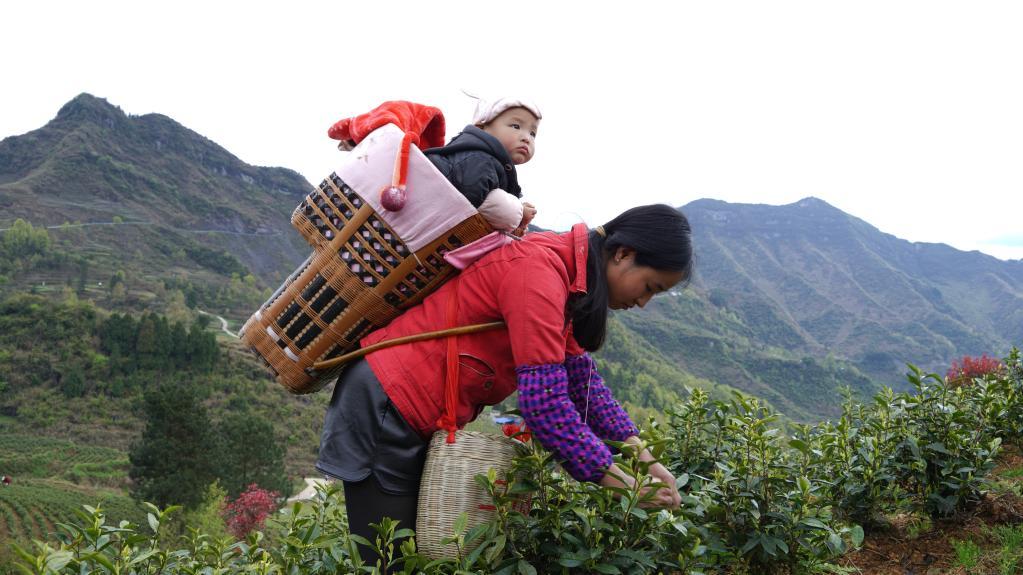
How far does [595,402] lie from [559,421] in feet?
1.65

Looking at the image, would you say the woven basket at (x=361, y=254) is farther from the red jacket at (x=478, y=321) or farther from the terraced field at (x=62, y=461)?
the terraced field at (x=62, y=461)

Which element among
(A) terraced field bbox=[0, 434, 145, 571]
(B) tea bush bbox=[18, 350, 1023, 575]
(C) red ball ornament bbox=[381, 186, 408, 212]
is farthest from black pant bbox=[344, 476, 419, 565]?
(A) terraced field bbox=[0, 434, 145, 571]

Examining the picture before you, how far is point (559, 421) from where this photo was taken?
166 cm

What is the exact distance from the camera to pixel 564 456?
1.66 meters

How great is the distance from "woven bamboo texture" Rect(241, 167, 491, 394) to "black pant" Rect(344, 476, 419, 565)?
373mm

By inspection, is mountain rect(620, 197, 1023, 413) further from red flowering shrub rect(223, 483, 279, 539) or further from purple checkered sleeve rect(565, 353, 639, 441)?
purple checkered sleeve rect(565, 353, 639, 441)

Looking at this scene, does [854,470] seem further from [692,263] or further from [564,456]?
[564,456]

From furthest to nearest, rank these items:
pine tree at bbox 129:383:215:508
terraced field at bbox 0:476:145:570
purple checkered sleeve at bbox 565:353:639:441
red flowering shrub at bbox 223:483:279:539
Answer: terraced field at bbox 0:476:145:570 → pine tree at bbox 129:383:215:508 → red flowering shrub at bbox 223:483:279:539 → purple checkered sleeve at bbox 565:353:639:441

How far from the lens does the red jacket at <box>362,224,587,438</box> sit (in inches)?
67.7

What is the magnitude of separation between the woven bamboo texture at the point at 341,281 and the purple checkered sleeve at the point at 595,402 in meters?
0.53

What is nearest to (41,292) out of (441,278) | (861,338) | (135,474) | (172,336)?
(172,336)

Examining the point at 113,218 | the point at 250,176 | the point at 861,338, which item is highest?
the point at 250,176

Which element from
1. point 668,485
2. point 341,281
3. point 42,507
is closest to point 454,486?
point 668,485

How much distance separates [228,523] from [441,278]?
1191 inches
